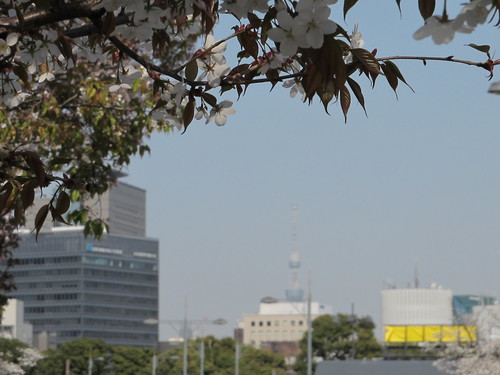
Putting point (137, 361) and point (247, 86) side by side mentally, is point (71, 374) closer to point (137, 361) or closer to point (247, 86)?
point (137, 361)

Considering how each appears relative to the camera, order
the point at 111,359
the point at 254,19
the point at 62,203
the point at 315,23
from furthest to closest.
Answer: the point at 111,359 < the point at 62,203 < the point at 254,19 < the point at 315,23

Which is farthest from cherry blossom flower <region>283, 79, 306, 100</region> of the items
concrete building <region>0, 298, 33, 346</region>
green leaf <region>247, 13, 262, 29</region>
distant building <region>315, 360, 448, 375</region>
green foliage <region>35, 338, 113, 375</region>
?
concrete building <region>0, 298, 33, 346</region>

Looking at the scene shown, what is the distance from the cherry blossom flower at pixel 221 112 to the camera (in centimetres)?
514

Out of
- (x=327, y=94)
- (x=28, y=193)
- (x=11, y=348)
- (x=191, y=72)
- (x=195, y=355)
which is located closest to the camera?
(x=327, y=94)

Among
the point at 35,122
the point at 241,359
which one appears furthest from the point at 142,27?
the point at 241,359

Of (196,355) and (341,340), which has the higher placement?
(341,340)

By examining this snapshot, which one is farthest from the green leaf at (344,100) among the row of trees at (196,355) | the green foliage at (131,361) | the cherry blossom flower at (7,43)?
the green foliage at (131,361)

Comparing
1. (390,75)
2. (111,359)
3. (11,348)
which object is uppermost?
(390,75)

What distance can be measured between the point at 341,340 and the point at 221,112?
12174cm

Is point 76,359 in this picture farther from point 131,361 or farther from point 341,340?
point 341,340

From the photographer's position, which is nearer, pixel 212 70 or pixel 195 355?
pixel 212 70

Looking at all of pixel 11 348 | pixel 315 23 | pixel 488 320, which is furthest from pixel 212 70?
pixel 11 348

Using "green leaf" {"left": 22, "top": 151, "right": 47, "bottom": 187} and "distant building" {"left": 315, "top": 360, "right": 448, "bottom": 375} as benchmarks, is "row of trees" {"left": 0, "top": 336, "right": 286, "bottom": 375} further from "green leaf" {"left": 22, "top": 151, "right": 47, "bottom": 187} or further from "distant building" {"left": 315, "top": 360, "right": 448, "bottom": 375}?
"green leaf" {"left": 22, "top": 151, "right": 47, "bottom": 187}

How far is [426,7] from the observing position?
3781mm
